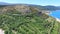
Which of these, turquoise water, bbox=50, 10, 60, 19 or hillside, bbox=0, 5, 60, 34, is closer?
hillside, bbox=0, 5, 60, 34

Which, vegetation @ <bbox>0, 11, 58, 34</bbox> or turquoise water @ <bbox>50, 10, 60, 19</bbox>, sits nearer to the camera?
vegetation @ <bbox>0, 11, 58, 34</bbox>

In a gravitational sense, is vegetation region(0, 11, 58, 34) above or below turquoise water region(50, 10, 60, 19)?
below

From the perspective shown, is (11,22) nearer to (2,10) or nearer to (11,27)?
(11,27)

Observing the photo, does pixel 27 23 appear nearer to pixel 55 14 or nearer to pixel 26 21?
pixel 26 21

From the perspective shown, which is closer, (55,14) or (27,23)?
(27,23)

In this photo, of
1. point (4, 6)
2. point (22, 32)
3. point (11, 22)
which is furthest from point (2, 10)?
point (22, 32)

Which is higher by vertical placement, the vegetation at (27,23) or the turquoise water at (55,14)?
the turquoise water at (55,14)

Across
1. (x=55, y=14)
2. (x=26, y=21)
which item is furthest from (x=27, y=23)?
(x=55, y=14)

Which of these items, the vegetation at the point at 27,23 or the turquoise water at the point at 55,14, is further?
the turquoise water at the point at 55,14
